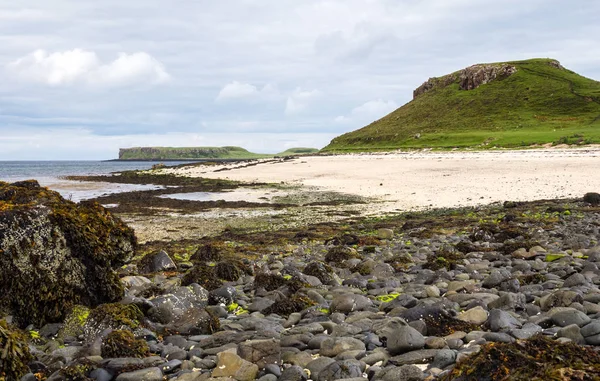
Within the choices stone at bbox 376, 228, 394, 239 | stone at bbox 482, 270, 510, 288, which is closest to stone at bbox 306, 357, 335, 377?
stone at bbox 482, 270, 510, 288

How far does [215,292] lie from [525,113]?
13408 centimetres

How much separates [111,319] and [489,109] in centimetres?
14353

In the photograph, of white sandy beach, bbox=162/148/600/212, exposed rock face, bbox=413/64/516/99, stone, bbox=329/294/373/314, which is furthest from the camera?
exposed rock face, bbox=413/64/516/99

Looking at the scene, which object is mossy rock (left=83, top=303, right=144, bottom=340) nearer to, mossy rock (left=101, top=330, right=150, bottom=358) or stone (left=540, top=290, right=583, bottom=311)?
mossy rock (left=101, top=330, right=150, bottom=358)

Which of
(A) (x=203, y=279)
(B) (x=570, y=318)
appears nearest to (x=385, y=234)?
(A) (x=203, y=279)

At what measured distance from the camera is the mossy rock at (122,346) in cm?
526

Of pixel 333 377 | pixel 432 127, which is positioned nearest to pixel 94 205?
pixel 333 377

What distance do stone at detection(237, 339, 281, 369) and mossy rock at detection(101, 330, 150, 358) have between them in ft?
3.70

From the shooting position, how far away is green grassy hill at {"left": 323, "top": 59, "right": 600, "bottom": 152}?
105m

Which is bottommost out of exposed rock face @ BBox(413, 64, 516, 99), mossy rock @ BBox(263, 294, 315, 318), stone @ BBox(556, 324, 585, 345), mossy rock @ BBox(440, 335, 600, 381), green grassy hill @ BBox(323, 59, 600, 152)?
mossy rock @ BBox(263, 294, 315, 318)

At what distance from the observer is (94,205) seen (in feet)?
24.9

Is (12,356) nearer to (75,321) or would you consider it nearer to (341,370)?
(75,321)

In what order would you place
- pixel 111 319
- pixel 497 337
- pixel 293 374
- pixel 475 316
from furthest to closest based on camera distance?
pixel 111 319, pixel 475 316, pixel 497 337, pixel 293 374

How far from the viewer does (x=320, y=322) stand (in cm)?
635
